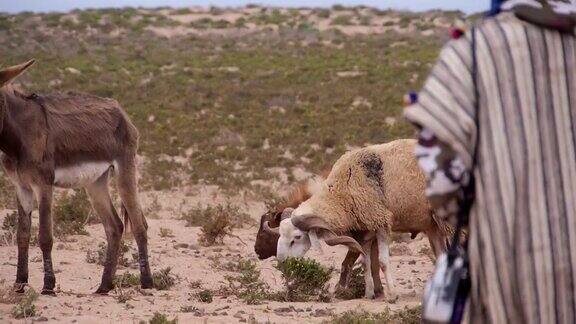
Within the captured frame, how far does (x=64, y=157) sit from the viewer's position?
9297 mm

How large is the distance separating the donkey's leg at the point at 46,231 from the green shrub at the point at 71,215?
11.5 feet

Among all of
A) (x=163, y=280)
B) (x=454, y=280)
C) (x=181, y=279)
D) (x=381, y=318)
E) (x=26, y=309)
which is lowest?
(x=181, y=279)

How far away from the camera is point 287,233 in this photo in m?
9.95

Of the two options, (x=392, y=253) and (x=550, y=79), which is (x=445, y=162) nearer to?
(x=550, y=79)

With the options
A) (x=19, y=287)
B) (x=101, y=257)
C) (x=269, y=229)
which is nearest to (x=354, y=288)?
→ (x=269, y=229)

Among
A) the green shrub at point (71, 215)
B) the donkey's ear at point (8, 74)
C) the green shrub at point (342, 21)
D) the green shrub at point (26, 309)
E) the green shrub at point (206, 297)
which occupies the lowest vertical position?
the green shrub at point (342, 21)

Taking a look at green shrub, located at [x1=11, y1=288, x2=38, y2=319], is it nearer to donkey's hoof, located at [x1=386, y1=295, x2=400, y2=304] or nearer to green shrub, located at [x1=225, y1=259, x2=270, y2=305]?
green shrub, located at [x1=225, y1=259, x2=270, y2=305]

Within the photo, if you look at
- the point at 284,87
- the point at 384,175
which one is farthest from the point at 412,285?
the point at 284,87

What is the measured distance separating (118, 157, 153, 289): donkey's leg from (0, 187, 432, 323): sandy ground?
25cm

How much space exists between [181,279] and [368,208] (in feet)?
6.81

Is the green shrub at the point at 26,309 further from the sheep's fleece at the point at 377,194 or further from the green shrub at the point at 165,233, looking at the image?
the green shrub at the point at 165,233

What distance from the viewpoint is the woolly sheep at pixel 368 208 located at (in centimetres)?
961

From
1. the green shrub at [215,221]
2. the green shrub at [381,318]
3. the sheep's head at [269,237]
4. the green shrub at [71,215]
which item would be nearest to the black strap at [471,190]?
the green shrub at [381,318]

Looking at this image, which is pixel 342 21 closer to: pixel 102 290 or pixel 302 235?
pixel 302 235
